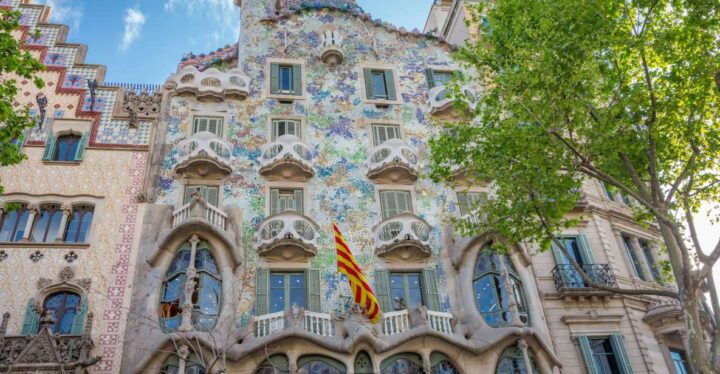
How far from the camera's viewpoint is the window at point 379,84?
24078mm

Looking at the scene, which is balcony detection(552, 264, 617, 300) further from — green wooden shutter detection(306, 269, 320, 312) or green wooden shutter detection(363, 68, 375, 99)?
green wooden shutter detection(363, 68, 375, 99)

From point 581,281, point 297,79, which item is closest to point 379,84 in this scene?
point 297,79

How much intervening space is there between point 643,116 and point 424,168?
8.22m

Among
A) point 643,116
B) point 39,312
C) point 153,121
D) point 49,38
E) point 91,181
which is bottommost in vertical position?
point 39,312

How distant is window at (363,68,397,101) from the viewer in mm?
24078

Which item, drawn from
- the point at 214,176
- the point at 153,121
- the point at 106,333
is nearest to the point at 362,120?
the point at 214,176

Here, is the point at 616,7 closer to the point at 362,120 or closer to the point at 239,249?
the point at 362,120

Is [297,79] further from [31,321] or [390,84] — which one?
[31,321]

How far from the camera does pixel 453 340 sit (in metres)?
17.0

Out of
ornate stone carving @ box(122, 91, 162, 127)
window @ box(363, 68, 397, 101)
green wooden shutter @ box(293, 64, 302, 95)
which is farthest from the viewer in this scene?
window @ box(363, 68, 397, 101)

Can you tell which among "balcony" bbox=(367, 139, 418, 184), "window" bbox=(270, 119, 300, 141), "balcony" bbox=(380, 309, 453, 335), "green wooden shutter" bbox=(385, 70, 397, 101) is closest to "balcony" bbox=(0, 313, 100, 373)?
"balcony" bbox=(380, 309, 453, 335)

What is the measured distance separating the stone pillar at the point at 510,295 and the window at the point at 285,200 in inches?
269

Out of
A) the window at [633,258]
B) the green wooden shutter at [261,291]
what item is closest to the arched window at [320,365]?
the green wooden shutter at [261,291]

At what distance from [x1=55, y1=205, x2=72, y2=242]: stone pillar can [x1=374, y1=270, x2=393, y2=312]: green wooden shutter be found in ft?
32.1
